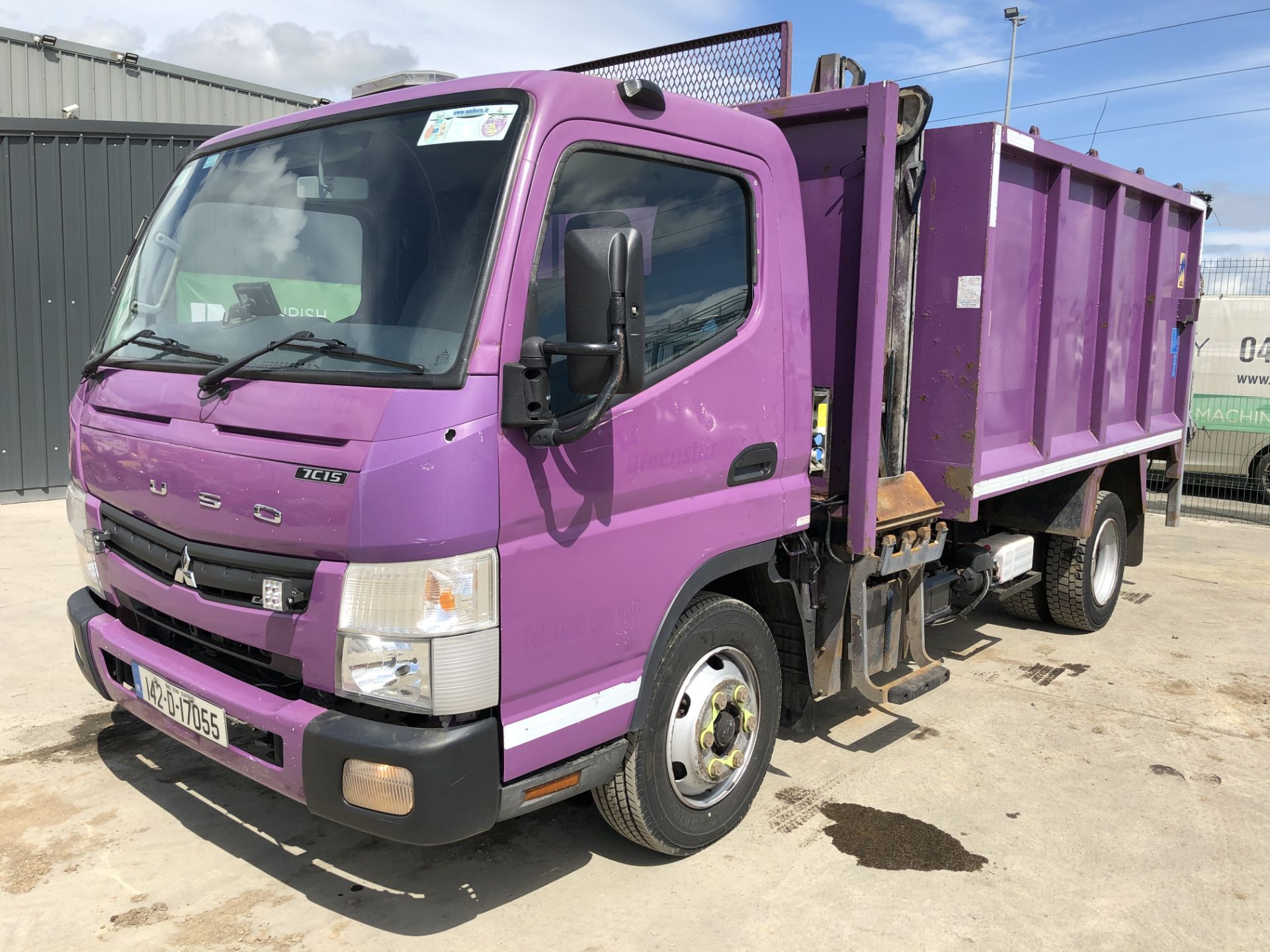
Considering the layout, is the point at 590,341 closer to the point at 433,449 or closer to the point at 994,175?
the point at 433,449

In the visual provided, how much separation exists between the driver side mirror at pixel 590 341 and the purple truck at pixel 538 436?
0.04 feet

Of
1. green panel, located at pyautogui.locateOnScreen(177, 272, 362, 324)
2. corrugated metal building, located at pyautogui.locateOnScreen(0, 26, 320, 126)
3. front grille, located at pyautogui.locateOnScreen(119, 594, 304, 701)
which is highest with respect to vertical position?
corrugated metal building, located at pyautogui.locateOnScreen(0, 26, 320, 126)

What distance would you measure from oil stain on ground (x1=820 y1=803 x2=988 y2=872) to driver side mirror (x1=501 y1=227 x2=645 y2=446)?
6.68ft

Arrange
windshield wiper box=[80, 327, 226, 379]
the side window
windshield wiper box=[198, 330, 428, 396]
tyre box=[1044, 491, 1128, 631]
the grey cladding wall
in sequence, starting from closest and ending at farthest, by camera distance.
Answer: windshield wiper box=[198, 330, 428, 396]
the side window
windshield wiper box=[80, 327, 226, 379]
tyre box=[1044, 491, 1128, 631]
the grey cladding wall

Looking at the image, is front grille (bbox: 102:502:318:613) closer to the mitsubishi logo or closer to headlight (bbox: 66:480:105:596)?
the mitsubishi logo

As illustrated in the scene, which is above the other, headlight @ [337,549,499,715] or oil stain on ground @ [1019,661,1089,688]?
headlight @ [337,549,499,715]

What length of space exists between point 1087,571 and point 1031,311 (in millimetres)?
2211

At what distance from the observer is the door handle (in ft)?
10.9

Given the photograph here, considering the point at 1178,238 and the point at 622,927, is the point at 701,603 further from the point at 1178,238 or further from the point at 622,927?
the point at 1178,238

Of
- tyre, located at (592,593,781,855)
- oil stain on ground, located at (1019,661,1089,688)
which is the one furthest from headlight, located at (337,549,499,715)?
oil stain on ground, located at (1019,661,1089,688)

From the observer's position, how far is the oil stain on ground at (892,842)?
11.5 feet

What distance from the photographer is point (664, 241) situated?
122 inches

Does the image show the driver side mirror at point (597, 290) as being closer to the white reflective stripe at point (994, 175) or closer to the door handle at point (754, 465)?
the door handle at point (754, 465)

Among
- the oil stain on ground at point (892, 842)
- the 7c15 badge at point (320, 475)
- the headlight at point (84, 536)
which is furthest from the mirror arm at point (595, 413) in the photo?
the oil stain on ground at point (892, 842)
